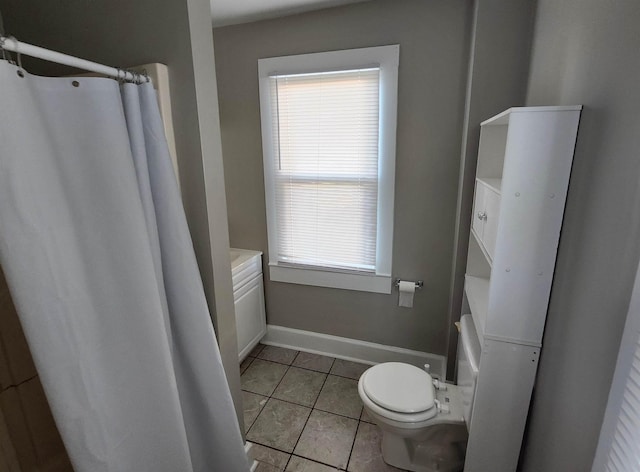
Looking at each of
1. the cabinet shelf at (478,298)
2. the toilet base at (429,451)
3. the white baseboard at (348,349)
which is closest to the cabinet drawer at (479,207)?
the cabinet shelf at (478,298)

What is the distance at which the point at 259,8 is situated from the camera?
1854 mm

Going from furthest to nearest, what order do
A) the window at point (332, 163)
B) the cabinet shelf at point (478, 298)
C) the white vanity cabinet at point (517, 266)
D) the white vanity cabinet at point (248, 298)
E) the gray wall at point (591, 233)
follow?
1. the white vanity cabinet at point (248, 298)
2. the window at point (332, 163)
3. the cabinet shelf at point (478, 298)
4. the white vanity cabinet at point (517, 266)
5. the gray wall at point (591, 233)

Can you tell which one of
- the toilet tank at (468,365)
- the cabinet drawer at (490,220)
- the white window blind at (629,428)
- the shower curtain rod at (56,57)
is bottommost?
the toilet tank at (468,365)

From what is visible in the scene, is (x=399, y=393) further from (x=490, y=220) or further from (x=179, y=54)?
(x=179, y=54)

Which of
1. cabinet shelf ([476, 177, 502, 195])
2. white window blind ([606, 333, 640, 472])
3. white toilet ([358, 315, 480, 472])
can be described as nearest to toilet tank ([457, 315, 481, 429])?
white toilet ([358, 315, 480, 472])

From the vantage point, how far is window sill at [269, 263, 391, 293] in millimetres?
2181

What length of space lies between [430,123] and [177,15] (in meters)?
1.40

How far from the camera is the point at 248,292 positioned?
7.52ft

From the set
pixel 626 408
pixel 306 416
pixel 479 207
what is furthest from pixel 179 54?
pixel 306 416

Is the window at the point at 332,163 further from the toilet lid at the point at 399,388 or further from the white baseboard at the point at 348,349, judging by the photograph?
the toilet lid at the point at 399,388

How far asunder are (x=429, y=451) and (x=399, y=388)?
1.14ft

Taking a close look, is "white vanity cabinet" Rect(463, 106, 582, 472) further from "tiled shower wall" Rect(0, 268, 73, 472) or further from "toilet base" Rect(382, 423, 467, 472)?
"tiled shower wall" Rect(0, 268, 73, 472)

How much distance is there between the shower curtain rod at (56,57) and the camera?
67 cm

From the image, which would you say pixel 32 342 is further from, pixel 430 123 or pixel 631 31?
pixel 430 123
